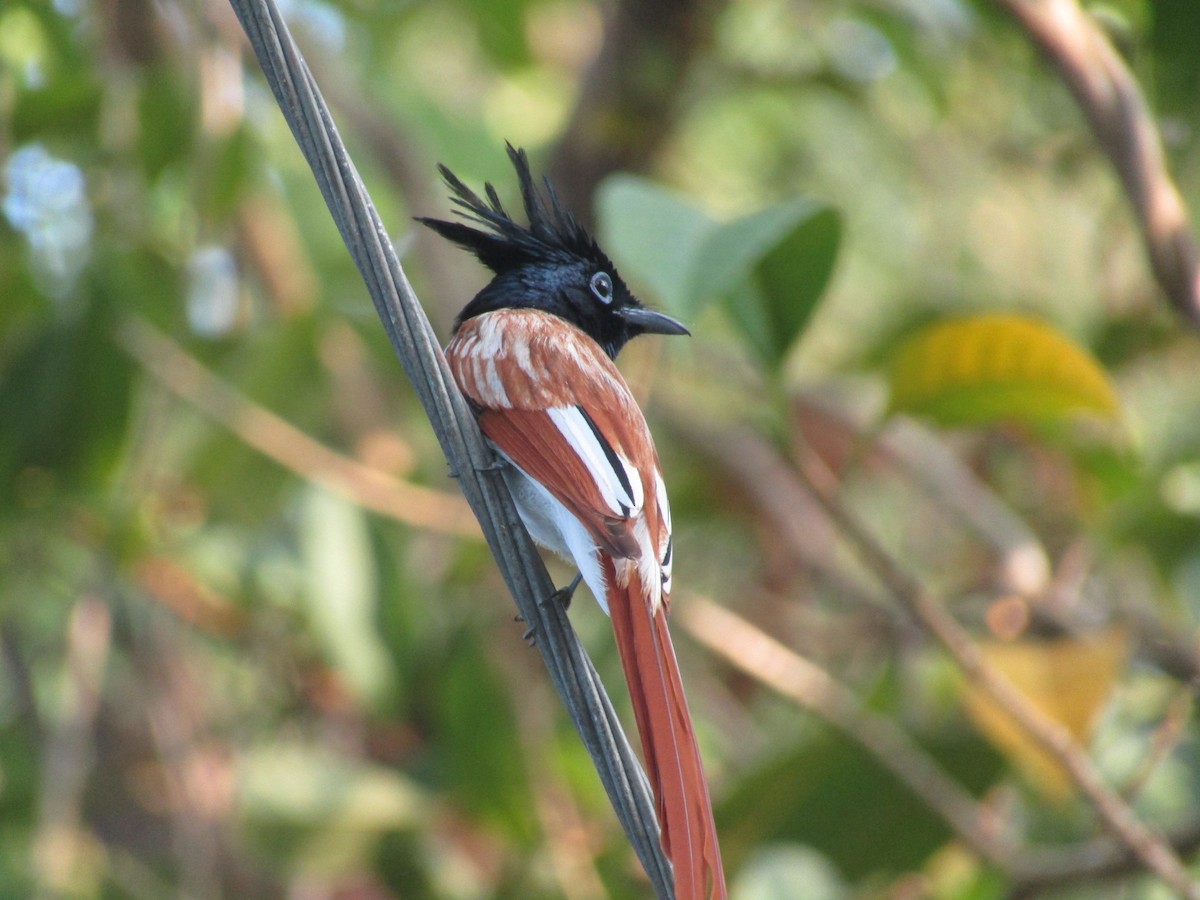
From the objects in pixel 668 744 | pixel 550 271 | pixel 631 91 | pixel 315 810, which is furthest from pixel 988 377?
pixel 631 91

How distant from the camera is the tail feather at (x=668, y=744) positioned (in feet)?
4.86

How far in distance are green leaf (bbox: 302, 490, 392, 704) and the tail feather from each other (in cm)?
209

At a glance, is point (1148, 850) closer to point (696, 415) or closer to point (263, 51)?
point (263, 51)

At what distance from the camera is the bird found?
1583 mm

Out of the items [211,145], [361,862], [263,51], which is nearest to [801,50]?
[211,145]

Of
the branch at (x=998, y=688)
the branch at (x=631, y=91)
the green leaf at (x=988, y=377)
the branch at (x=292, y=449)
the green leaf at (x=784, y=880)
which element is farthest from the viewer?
the branch at (x=631, y=91)

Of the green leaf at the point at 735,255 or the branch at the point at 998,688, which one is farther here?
the branch at the point at 998,688

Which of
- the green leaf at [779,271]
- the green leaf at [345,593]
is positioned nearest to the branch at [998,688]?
the green leaf at [779,271]

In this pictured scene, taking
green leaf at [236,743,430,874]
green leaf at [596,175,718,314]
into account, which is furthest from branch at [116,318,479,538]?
green leaf at [596,175,718,314]

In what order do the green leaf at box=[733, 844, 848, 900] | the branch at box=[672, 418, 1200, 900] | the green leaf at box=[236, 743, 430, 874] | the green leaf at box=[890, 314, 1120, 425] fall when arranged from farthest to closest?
the green leaf at box=[236, 743, 430, 874] → the green leaf at box=[733, 844, 848, 900] → the green leaf at box=[890, 314, 1120, 425] → the branch at box=[672, 418, 1200, 900]

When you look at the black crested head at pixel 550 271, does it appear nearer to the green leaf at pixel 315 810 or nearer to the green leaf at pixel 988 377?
the green leaf at pixel 988 377

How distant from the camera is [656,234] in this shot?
2.55 m

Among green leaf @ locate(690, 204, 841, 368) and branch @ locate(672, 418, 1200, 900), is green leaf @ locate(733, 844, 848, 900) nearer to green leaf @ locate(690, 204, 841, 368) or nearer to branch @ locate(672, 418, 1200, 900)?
branch @ locate(672, 418, 1200, 900)

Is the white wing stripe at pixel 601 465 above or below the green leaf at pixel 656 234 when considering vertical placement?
below
